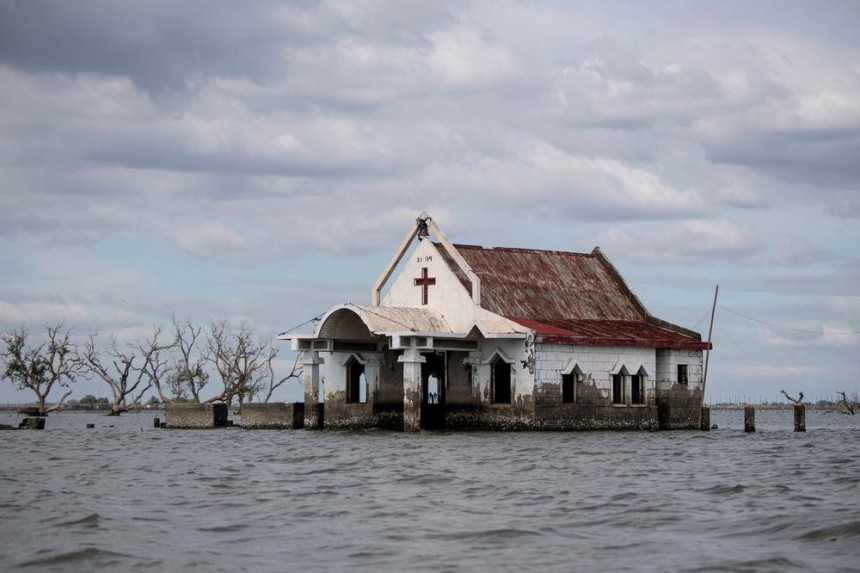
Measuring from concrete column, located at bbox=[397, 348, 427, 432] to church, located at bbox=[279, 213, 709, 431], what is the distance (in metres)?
0.04

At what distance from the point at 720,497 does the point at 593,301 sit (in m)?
27.9

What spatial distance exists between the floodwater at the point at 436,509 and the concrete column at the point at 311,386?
1095 centimetres

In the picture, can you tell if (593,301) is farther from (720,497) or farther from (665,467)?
(720,497)

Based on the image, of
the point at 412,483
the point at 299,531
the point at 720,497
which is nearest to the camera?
the point at 299,531

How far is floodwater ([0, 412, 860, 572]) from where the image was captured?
Answer: 618 inches

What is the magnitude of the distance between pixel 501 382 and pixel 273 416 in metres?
→ 10.7

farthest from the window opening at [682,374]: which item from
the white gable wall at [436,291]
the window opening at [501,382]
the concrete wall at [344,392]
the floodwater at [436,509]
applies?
the concrete wall at [344,392]

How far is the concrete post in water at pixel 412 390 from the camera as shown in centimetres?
4172

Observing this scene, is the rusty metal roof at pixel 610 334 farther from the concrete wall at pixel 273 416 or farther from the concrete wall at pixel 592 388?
the concrete wall at pixel 273 416

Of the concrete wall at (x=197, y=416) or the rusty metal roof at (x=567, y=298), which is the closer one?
the rusty metal roof at (x=567, y=298)

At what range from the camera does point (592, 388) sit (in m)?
43.0

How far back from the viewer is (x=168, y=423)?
5284cm

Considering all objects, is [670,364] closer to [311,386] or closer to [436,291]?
[436,291]

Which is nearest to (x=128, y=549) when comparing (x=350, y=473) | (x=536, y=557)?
(x=536, y=557)
